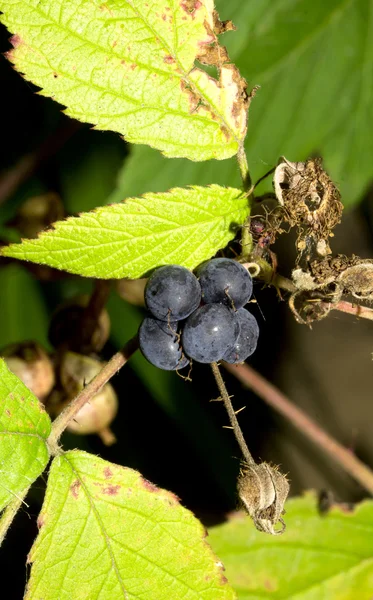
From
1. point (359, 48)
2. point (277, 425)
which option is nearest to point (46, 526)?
point (359, 48)

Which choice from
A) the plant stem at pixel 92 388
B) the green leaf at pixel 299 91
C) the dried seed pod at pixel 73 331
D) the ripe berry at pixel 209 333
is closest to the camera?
the ripe berry at pixel 209 333

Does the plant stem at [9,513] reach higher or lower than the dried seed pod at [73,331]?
lower

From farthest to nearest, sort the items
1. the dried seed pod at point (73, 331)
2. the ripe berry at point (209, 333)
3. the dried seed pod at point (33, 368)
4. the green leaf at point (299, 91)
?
the green leaf at point (299, 91), the dried seed pod at point (73, 331), the dried seed pod at point (33, 368), the ripe berry at point (209, 333)

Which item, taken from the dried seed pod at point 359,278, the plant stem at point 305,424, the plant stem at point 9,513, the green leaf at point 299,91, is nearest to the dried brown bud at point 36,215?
the green leaf at point 299,91

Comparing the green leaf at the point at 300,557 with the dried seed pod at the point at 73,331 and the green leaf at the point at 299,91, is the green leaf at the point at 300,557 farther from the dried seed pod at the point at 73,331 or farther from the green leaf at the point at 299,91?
the green leaf at the point at 299,91

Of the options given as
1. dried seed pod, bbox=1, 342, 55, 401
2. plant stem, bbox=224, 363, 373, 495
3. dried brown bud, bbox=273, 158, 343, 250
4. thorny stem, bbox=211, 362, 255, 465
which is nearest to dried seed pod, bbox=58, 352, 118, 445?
dried seed pod, bbox=1, 342, 55, 401

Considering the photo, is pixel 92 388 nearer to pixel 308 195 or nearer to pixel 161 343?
pixel 161 343

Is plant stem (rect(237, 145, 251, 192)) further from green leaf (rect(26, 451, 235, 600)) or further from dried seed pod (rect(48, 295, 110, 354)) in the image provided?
dried seed pod (rect(48, 295, 110, 354))
